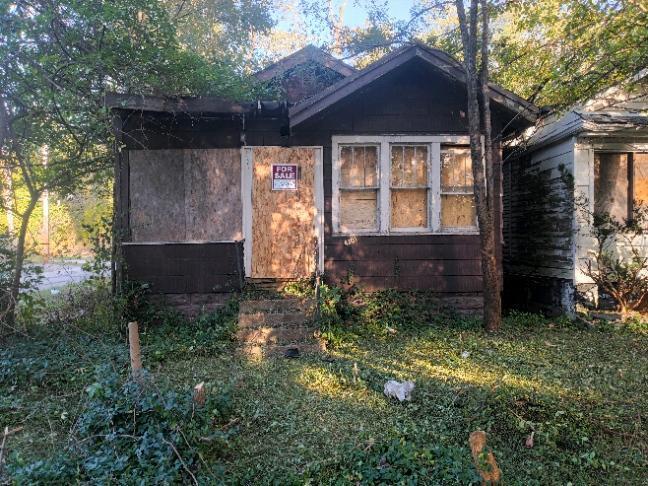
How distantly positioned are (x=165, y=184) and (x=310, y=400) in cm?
485

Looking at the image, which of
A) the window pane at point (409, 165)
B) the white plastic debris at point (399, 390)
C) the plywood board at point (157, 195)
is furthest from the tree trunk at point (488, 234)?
the plywood board at point (157, 195)

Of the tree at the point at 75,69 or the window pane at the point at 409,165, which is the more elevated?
the tree at the point at 75,69

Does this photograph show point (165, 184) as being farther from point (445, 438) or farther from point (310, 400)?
point (445, 438)

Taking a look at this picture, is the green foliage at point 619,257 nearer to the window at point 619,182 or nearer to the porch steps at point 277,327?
the window at point 619,182

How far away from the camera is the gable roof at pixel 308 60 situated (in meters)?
9.80

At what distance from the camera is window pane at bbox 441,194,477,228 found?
7.90 meters

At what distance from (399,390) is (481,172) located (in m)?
3.76

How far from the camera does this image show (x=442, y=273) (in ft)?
25.6

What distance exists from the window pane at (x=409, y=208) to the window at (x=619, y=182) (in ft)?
11.1

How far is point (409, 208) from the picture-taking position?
7875 mm

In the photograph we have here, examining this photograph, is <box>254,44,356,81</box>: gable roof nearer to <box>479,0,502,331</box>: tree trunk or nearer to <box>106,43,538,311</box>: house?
<box>106,43,538,311</box>: house

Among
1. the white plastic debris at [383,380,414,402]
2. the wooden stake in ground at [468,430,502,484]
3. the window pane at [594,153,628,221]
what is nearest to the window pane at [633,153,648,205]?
the window pane at [594,153,628,221]

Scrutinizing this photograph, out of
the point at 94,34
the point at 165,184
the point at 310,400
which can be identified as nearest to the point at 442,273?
the point at 310,400

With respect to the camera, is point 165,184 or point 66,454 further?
point 165,184
